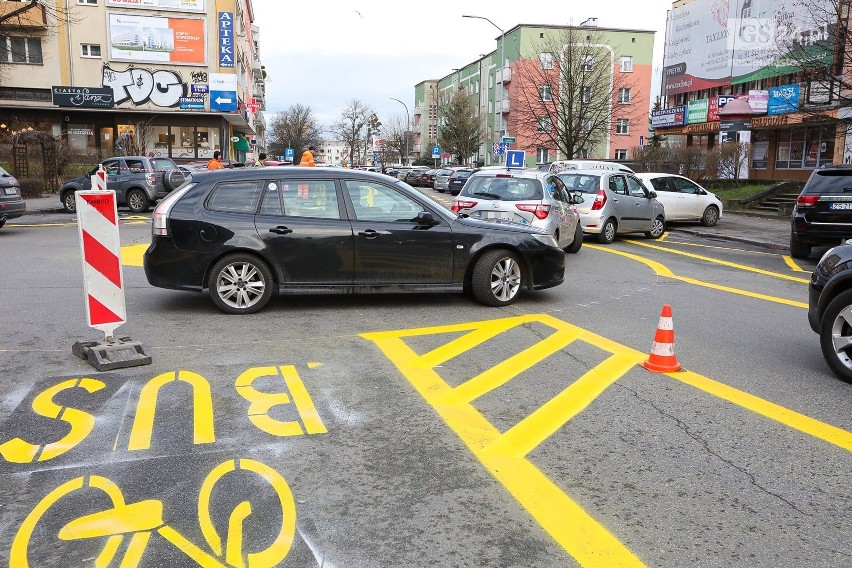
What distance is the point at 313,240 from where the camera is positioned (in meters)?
8.14

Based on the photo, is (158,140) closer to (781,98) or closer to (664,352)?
(781,98)

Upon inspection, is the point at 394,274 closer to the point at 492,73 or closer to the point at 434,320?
the point at 434,320

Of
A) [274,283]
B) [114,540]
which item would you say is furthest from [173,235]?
[114,540]

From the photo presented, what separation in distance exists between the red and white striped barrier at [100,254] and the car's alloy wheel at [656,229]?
49.3 feet

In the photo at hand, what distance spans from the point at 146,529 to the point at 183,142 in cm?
4590

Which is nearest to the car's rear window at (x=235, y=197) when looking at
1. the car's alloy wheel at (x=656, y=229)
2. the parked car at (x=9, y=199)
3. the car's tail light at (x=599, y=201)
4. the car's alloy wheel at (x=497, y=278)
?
the car's alloy wheel at (x=497, y=278)

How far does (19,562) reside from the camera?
3.16 m

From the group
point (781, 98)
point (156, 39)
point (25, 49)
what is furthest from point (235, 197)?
point (25, 49)

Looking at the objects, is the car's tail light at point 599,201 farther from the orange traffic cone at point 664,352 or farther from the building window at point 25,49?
the building window at point 25,49

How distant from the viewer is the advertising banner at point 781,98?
31906 millimetres

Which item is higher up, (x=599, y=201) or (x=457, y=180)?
(x=599, y=201)

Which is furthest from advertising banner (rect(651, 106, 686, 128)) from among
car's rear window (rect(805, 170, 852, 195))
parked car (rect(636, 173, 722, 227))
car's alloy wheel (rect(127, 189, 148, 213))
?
car's alloy wheel (rect(127, 189, 148, 213))

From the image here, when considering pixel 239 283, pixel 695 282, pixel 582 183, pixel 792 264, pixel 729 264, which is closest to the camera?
pixel 239 283

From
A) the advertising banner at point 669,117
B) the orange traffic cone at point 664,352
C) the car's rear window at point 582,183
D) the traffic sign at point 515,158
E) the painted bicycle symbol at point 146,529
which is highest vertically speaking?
the advertising banner at point 669,117
